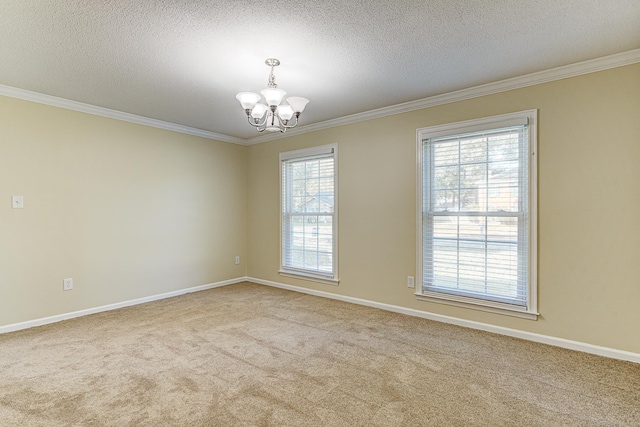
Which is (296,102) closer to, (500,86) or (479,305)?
(500,86)

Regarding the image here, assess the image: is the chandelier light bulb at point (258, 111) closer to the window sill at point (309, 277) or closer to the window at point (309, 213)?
the window at point (309, 213)

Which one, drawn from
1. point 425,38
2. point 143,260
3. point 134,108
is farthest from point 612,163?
point 143,260

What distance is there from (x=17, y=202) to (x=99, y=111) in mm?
1321

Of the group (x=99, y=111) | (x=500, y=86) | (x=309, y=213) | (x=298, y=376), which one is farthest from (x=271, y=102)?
(x=99, y=111)

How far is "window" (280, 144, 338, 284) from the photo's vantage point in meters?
4.54

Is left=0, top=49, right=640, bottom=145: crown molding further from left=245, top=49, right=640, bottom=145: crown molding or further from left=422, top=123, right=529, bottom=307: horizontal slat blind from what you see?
left=422, top=123, right=529, bottom=307: horizontal slat blind

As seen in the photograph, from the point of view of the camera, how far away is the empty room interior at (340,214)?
2082 millimetres

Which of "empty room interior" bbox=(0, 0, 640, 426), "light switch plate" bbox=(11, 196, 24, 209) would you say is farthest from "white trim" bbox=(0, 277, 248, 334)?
"light switch plate" bbox=(11, 196, 24, 209)

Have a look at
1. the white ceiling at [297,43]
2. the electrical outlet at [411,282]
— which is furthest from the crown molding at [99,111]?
the electrical outlet at [411,282]

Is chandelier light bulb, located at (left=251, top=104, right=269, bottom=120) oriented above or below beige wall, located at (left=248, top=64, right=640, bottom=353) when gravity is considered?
above

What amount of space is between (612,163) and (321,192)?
310cm

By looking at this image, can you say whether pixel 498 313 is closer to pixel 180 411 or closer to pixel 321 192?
pixel 321 192

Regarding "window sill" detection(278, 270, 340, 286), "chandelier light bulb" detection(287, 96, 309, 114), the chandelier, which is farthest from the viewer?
"window sill" detection(278, 270, 340, 286)

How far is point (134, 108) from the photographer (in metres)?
3.88
